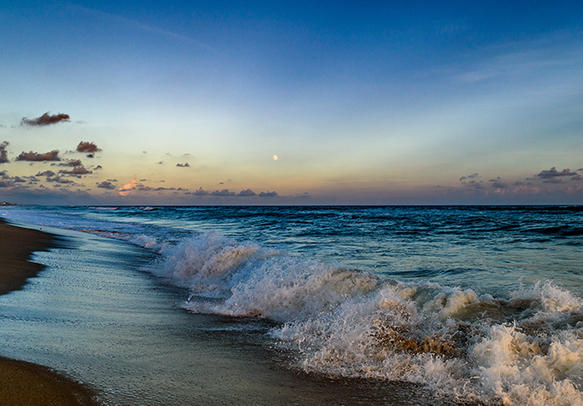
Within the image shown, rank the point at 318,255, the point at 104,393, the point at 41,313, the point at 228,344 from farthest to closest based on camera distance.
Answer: the point at 318,255 → the point at 41,313 → the point at 228,344 → the point at 104,393

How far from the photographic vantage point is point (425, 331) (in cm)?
466

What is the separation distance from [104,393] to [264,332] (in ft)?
8.10

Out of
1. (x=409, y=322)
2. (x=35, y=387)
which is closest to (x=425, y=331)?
(x=409, y=322)

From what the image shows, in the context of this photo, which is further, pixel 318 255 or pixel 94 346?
pixel 318 255

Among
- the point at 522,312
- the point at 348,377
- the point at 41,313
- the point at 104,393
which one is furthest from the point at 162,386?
the point at 522,312

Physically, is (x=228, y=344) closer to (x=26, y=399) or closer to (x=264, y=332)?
(x=264, y=332)

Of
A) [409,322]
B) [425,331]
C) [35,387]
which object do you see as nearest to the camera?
[35,387]

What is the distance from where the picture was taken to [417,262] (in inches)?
397

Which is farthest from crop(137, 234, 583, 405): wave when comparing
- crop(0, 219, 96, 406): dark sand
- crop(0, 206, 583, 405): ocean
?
crop(0, 219, 96, 406): dark sand

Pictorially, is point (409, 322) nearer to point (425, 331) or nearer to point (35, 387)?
point (425, 331)

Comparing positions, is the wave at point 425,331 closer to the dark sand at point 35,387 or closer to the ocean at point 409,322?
the ocean at point 409,322

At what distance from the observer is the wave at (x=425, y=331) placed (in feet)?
11.4

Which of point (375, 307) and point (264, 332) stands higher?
point (375, 307)

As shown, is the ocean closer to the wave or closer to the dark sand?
the wave
